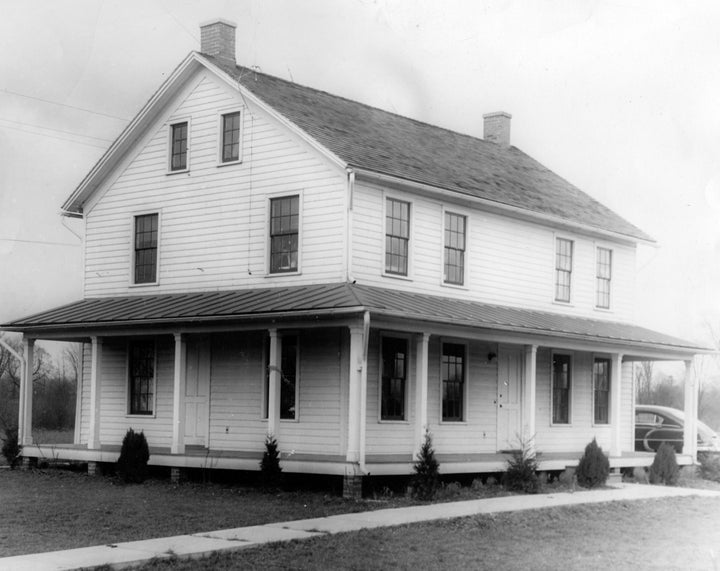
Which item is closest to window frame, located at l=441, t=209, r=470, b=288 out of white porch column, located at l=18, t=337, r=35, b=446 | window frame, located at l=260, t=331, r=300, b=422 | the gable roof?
the gable roof

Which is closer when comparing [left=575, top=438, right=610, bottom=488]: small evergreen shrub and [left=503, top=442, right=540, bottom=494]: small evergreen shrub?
[left=503, top=442, right=540, bottom=494]: small evergreen shrub

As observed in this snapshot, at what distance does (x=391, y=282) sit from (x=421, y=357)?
2394 millimetres

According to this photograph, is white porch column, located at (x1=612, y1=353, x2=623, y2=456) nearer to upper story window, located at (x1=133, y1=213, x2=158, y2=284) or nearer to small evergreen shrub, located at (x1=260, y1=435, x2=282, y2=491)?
small evergreen shrub, located at (x1=260, y1=435, x2=282, y2=491)

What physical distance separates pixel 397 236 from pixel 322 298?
314cm

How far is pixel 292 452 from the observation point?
21.5m

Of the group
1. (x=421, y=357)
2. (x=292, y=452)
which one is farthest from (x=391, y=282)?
(x=292, y=452)

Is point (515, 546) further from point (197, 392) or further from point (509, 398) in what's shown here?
point (197, 392)

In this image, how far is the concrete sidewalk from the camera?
11969 mm

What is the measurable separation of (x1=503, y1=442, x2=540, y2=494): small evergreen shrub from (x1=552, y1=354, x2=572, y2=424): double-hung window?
5.35 m

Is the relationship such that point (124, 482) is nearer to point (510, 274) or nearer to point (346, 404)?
point (346, 404)

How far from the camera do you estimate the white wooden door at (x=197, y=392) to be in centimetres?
2356

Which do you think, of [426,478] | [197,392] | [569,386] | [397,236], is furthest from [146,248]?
[569,386]

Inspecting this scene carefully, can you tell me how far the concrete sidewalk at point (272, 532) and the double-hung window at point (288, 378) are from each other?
4806mm

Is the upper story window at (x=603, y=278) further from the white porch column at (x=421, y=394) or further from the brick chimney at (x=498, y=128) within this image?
the white porch column at (x=421, y=394)
